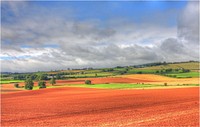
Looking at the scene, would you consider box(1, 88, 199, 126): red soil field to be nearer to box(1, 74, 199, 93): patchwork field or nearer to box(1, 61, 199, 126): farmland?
box(1, 61, 199, 126): farmland

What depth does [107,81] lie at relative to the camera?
9694cm

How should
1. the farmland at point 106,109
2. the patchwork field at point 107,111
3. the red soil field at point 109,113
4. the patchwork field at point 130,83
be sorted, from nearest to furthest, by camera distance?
1. the red soil field at point 109,113
2. the patchwork field at point 107,111
3. the farmland at point 106,109
4. the patchwork field at point 130,83

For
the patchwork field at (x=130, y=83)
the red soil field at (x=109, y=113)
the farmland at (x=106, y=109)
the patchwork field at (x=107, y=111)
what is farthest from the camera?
the patchwork field at (x=130, y=83)

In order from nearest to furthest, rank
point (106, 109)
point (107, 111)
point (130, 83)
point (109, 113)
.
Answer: point (109, 113), point (107, 111), point (106, 109), point (130, 83)

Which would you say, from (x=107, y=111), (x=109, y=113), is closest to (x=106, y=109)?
(x=107, y=111)

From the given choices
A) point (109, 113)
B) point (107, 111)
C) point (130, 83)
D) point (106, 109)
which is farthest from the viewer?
point (130, 83)

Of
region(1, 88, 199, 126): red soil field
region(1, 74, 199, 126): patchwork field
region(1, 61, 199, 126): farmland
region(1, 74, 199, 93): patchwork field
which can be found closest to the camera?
region(1, 88, 199, 126): red soil field

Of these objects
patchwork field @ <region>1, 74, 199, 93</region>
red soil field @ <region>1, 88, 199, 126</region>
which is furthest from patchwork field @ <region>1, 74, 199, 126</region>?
patchwork field @ <region>1, 74, 199, 93</region>

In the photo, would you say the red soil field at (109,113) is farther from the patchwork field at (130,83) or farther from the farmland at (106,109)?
the patchwork field at (130,83)

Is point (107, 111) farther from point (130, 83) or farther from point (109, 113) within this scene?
point (130, 83)

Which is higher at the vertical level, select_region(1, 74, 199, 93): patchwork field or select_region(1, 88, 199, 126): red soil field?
select_region(1, 74, 199, 93): patchwork field

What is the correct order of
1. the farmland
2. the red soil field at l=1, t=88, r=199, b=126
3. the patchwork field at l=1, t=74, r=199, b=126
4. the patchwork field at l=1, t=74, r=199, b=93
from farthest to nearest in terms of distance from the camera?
the patchwork field at l=1, t=74, r=199, b=93 < the farmland < the patchwork field at l=1, t=74, r=199, b=126 < the red soil field at l=1, t=88, r=199, b=126

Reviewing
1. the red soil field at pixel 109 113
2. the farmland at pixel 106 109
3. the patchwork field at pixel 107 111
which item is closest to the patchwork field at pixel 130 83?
the farmland at pixel 106 109

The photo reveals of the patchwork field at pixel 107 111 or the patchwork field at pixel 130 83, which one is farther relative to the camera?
the patchwork field at pixel 130 83
